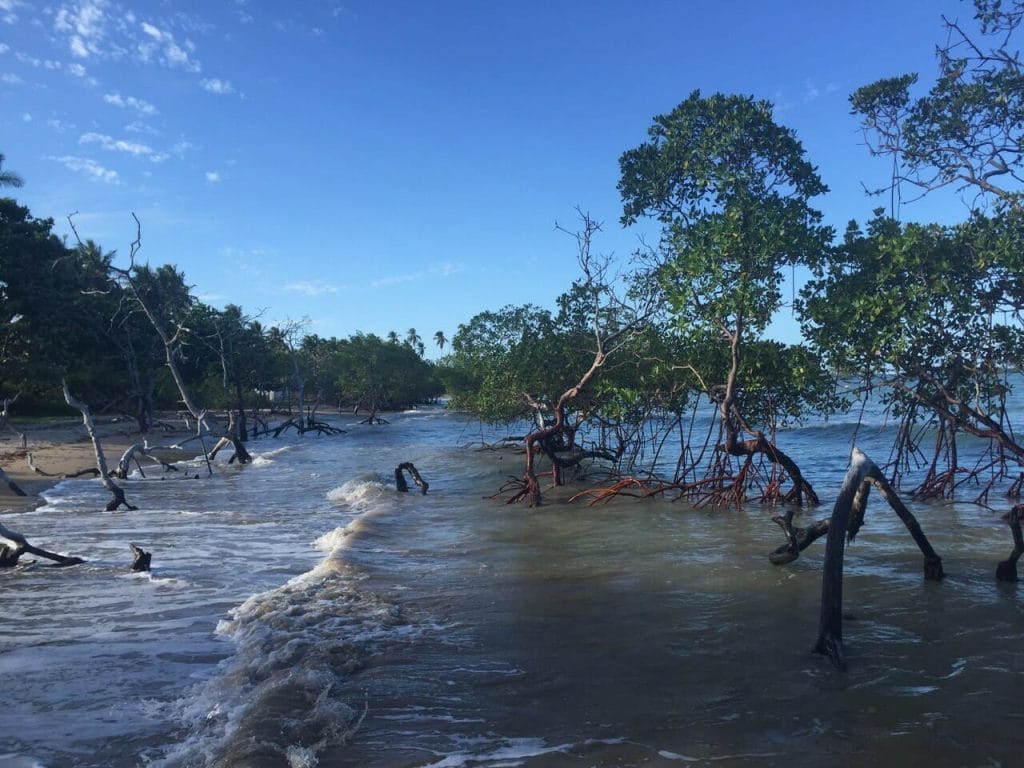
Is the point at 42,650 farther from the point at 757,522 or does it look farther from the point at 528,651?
the point at 757,522

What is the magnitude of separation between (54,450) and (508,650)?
953 inches

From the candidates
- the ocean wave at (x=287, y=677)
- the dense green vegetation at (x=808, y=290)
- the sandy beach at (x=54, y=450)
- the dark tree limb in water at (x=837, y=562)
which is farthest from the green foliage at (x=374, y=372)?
the dark tree limb in water at (x=837, y=562)

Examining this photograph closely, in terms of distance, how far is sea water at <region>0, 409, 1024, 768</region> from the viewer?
4.46 metres

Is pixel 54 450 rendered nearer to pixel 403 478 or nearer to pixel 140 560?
pixel 403 478

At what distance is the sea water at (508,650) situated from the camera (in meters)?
4.46

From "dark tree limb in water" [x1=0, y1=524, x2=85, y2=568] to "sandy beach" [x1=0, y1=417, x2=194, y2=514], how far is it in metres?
5.72

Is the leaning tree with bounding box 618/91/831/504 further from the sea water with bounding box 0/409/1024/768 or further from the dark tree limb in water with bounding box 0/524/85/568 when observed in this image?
the dark tree limb in water with bounding box 0/524/85/568

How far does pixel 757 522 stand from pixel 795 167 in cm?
580

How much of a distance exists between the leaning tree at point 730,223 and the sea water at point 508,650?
8.31 feet

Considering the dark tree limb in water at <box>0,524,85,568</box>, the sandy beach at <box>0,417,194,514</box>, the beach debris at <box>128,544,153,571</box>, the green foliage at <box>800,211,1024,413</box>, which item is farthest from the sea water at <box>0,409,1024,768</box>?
the sandy beach at <box>0,417,194,514</box>

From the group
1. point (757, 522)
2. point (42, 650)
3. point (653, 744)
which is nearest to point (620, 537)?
point (757, 522)

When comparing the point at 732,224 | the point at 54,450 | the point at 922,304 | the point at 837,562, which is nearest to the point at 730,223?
the point at 732,224

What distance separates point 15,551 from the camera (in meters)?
8.49

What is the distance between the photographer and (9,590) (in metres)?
7.96
